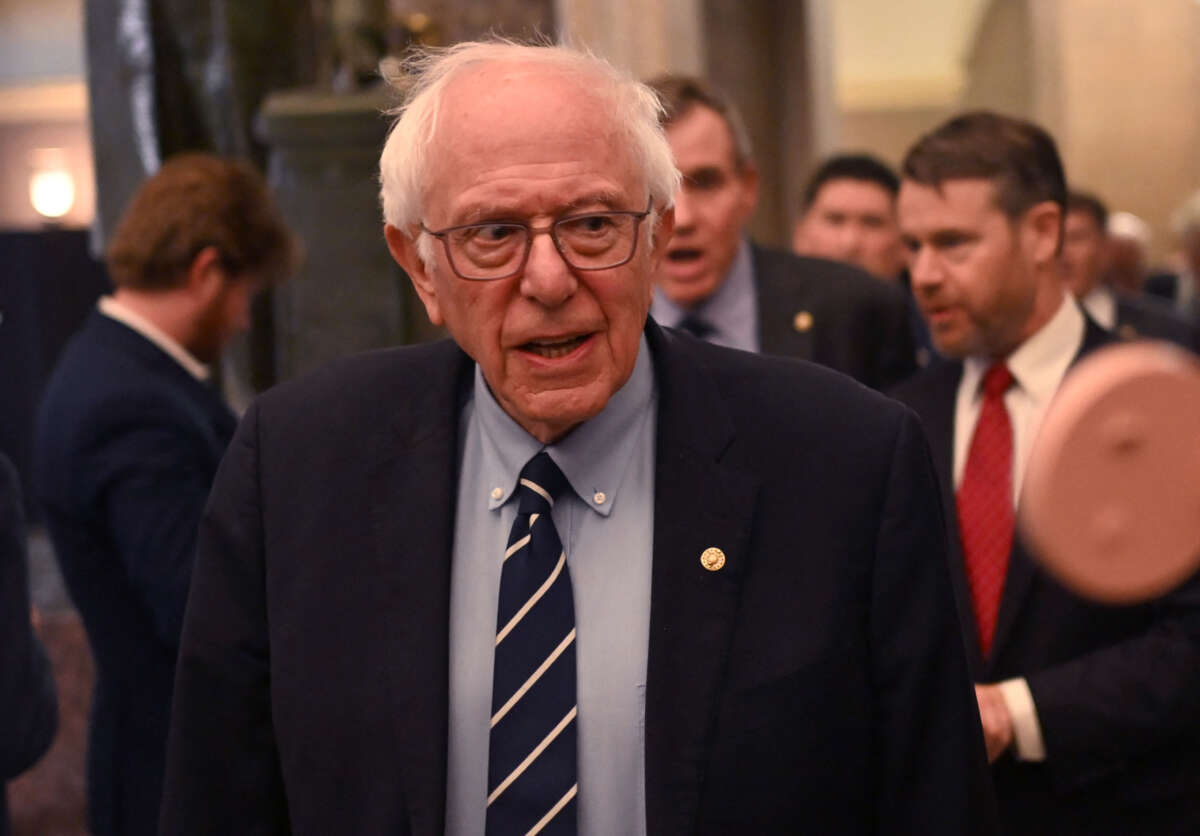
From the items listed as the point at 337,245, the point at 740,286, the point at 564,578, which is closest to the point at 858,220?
the point at 337,245

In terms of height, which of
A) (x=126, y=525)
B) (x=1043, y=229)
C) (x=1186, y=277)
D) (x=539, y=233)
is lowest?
(x=1186, y=277)

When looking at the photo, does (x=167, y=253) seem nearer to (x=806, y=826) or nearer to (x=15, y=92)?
(x=806, y=826)

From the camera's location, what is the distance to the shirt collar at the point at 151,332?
3.43 meters

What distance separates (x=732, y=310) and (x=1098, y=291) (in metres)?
2.83

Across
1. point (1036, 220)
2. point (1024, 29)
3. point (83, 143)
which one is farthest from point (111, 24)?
point (1024, 29)

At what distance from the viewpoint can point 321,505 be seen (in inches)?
80.4

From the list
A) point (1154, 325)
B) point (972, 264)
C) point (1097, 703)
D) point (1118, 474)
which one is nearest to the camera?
point (1118, 474)

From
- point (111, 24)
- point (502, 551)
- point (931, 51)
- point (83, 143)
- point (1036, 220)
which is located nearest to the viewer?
point (502, 551)

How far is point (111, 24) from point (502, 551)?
4981 mm

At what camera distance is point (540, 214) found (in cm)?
194

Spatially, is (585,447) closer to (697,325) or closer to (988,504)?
(988,504)

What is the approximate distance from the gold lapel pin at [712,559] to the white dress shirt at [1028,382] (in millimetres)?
1076

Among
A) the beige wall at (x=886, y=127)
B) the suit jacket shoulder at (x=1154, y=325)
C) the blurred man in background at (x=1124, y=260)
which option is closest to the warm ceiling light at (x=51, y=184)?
the beige wall at (x=886, y=127)

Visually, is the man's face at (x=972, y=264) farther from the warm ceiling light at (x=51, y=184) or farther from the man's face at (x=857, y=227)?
the warm ceiling light at (x=51, y=184)
